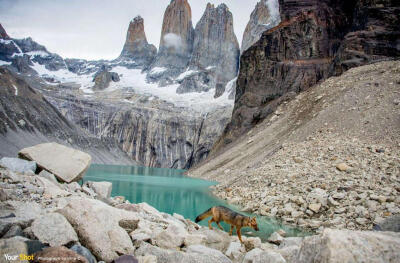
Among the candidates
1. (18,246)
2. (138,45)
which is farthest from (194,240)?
(138,45)

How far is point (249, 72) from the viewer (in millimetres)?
54688

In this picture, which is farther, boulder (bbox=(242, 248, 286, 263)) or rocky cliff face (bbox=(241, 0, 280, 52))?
rocky cliff face (bbox=(241, 0, 280, 52))

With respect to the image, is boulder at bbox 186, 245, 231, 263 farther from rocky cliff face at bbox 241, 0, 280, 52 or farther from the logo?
rocky cliff face at bbox 241, 0, 280, 52

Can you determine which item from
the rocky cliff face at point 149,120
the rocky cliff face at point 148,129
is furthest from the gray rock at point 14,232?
the rocky cliff face at point 148,129

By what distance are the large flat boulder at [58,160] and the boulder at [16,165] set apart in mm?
974

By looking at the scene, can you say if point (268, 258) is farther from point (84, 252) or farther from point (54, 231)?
point (54, 231)

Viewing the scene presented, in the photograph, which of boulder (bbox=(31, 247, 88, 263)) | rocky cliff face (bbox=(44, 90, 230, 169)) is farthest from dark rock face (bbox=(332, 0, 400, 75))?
rocky cliff face (bbox=(44, 90, 230, 169))

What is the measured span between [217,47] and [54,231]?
154 metres

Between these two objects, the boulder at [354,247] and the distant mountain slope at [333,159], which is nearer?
the boulder at [354,247]

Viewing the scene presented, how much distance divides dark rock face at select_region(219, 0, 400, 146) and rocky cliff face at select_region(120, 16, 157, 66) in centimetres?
14280

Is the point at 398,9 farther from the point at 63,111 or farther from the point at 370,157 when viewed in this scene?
the point at 63,111

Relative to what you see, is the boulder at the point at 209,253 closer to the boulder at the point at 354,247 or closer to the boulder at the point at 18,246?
the boulder at the point at 354,247

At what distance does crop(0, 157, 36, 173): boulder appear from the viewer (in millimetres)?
9098

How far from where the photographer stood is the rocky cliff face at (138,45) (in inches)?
7333
